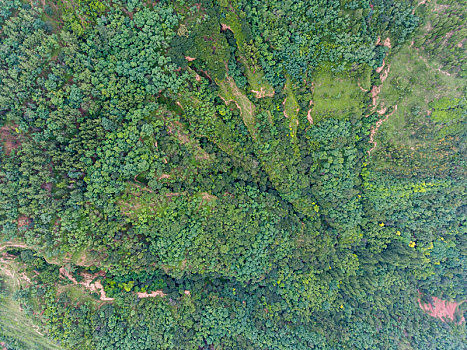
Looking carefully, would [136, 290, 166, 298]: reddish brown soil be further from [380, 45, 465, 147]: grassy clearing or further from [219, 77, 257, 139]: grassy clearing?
[380, 45, 465, 147]: grassy clearing

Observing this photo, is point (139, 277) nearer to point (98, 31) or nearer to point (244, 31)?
point (98, 31)

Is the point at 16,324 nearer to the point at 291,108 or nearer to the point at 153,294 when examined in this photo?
the point at 153,294

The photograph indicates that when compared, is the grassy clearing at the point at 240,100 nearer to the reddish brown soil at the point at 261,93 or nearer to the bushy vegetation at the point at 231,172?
the bushy vegetation at the point at 231,172

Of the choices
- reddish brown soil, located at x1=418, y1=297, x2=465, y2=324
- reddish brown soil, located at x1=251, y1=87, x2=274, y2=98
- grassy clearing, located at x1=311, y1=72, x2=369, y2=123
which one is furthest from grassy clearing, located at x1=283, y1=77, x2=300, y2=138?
reddish brown soil, located at x1=418, y1=297, x2=465, y2=324

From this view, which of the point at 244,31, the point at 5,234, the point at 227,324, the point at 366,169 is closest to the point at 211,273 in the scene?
the point at 227,324

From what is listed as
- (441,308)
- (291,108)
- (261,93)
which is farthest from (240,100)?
(441,308)

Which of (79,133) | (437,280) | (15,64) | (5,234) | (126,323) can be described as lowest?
(126,323)

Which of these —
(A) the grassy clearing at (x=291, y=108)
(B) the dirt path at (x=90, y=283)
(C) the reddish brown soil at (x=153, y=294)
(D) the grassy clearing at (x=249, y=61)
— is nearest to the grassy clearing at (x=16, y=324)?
(B) the dirt path at (x=90, y=283)
